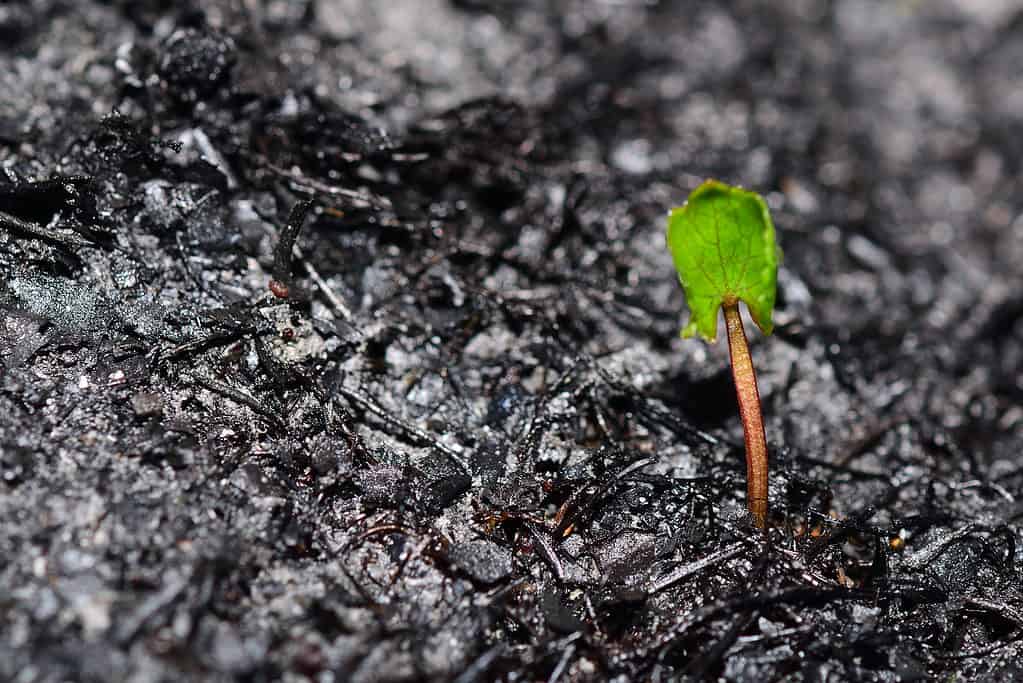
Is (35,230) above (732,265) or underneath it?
underneath

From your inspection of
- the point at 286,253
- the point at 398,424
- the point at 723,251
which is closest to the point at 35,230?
the point at 286,253

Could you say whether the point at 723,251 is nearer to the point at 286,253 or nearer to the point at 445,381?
the point at 445,381

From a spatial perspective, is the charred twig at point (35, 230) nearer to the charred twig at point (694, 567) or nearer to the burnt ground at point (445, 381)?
the burnt ground at point (445, 381)

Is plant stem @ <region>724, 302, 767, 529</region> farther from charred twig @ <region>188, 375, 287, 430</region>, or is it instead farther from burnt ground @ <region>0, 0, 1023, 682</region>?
charred twig @ <region>188, 375, 287, 430</region>

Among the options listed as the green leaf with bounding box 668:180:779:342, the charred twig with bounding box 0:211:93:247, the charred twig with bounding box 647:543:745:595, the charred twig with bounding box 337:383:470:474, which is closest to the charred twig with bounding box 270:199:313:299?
the charred twig with bounding box 337:383:470:474

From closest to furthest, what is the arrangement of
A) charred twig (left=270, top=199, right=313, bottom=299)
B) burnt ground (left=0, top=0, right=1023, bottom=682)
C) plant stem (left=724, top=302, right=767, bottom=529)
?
burnt ground (left=0, top=0, right=1023, bottom=682) → plant stem (left=724, top=302, right=767, bottom=529) → charred twig (left=270, top=199, right=313, bottom=299)

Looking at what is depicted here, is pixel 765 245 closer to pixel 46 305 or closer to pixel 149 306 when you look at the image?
pixel 149 306

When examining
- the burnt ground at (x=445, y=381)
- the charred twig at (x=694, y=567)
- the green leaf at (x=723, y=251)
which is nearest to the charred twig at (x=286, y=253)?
the burnt ground at (x=445, y=381)

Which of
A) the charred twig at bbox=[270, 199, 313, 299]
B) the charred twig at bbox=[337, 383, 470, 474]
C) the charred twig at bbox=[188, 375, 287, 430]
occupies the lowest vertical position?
the charred twig at bbox=[188, 375, 287, 430]
